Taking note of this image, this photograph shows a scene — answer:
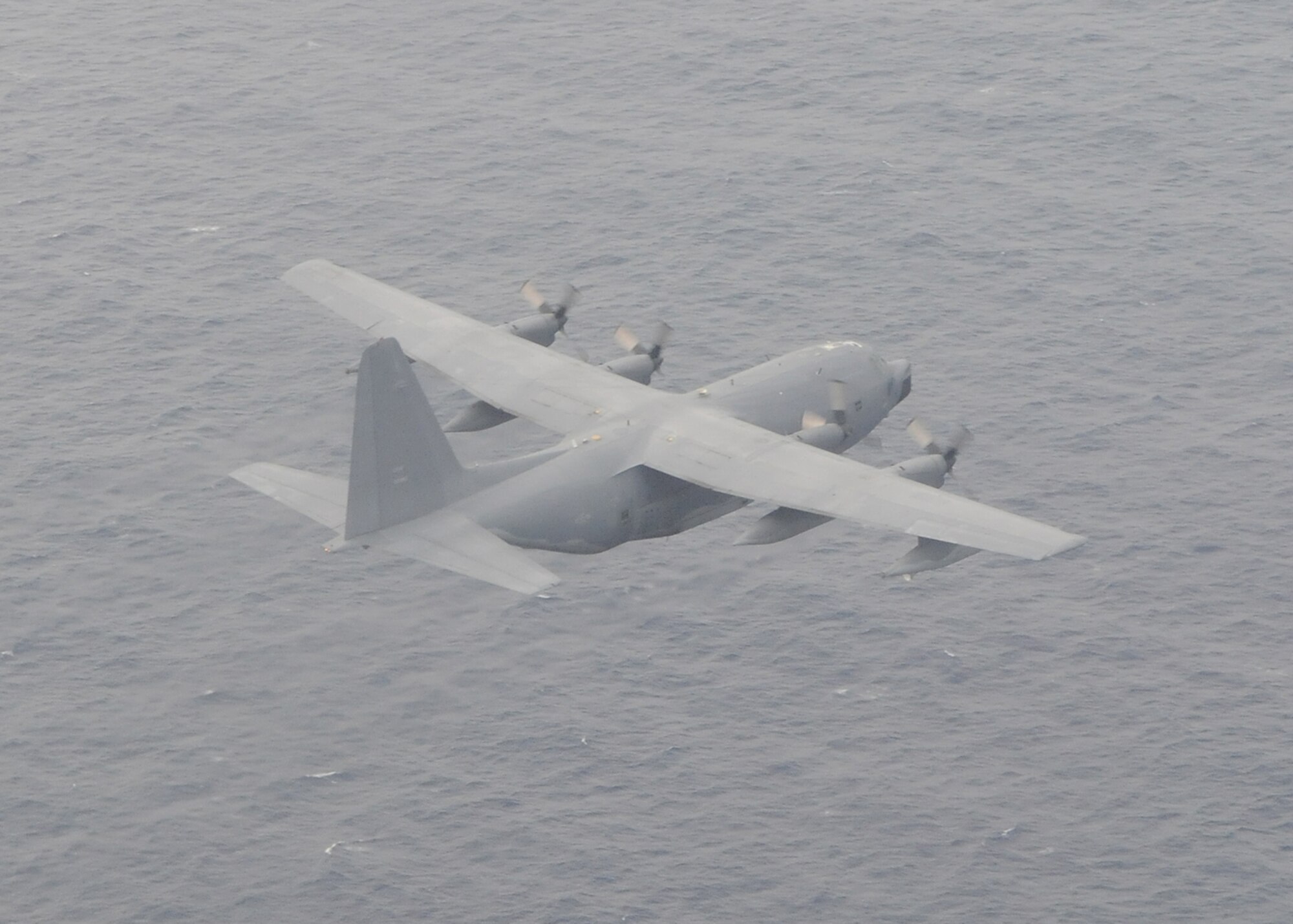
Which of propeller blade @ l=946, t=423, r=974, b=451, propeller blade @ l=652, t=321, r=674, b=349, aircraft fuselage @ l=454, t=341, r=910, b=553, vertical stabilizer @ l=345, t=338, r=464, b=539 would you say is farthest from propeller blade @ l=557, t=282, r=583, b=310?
propeller blade @ l=946, t=423, r=974, b=451

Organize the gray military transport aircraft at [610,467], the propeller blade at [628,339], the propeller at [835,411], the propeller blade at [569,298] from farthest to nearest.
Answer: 1. the propeller blade at [569,298]
2. the propeller blade at [628,339]
3. the propeller at [835,411]
4. the gray military transport aircraft at [610,467]

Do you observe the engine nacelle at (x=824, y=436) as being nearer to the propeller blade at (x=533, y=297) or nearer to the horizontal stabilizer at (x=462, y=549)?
the horizontal stabilizer at (x=462, y=549)

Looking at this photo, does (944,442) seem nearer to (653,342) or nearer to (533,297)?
(653,342)

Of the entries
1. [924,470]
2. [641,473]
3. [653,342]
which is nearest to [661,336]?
[653,342]

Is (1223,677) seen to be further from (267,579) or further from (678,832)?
(267,579)

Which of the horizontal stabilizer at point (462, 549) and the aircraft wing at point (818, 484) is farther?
the aircraft wing at point (818, 484)

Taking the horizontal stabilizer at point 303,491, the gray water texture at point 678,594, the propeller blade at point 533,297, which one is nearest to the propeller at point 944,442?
the gray water texture at point 678,594
